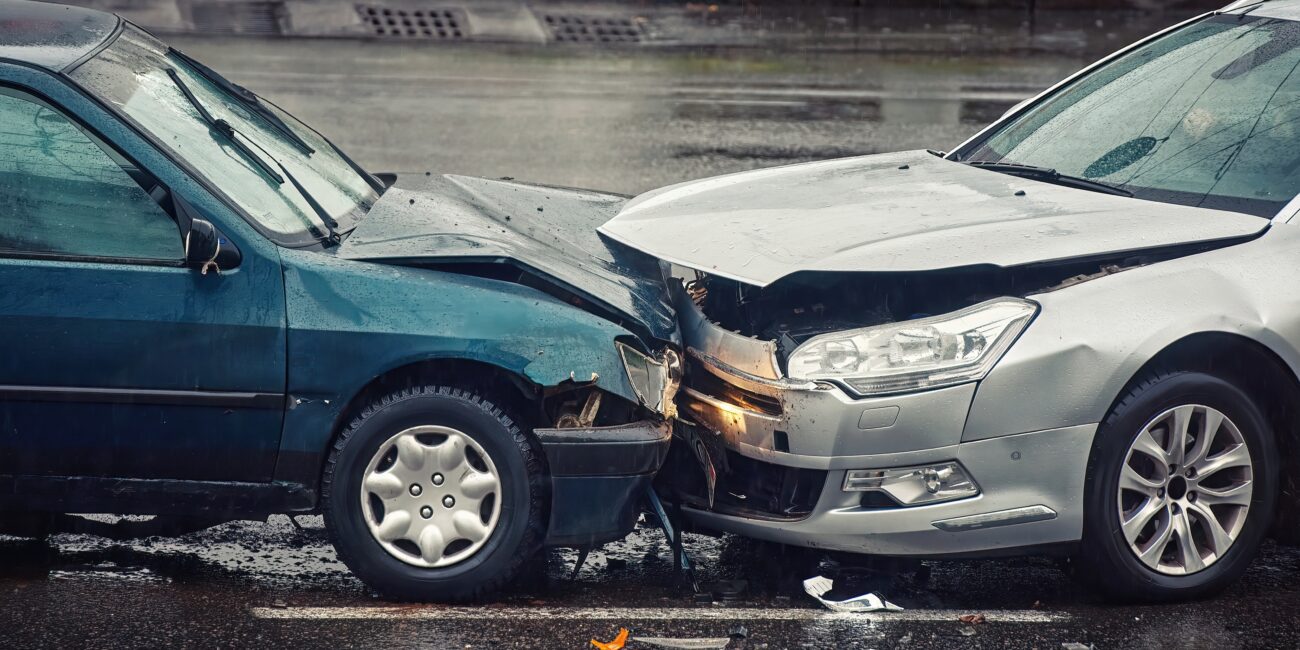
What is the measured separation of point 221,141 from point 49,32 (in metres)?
0.66

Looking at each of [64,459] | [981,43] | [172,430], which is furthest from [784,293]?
[981,43]

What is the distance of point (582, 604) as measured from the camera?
4.23 meters

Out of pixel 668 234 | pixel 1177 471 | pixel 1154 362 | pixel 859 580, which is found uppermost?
pixel 668 234

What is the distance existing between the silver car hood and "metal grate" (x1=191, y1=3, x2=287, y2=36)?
1161 cm

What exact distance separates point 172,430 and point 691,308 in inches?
67.0

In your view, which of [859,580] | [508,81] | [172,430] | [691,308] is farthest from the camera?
[508,81]

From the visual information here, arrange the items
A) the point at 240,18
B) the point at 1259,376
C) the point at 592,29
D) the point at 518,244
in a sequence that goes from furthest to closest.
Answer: the point at 592,29
the point at 240,18
the point at 518,244
the point at 1259,376

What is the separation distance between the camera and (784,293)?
4840 mm

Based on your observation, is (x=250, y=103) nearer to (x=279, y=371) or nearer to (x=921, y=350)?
(x=279, y=371)

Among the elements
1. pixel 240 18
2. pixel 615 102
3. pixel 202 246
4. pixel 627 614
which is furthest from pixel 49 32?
pixel 240 18

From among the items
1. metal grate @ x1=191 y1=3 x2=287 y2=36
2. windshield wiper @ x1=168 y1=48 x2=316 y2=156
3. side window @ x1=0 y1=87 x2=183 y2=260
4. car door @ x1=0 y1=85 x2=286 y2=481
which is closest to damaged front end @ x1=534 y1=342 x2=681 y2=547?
car door @ x1=0 y1=85 x2=286 y2=481

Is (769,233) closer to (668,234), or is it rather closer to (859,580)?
(668,234)

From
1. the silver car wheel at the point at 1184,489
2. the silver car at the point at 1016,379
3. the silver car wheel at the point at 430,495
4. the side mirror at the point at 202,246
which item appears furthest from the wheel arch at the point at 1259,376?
the side mirror at the point at 202,246

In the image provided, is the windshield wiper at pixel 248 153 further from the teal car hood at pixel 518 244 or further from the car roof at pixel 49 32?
the car roof at pixel 49 32
